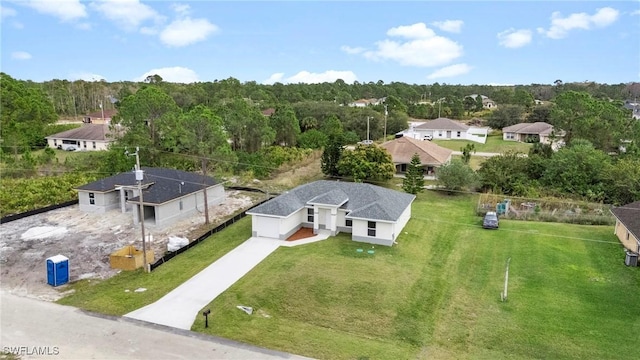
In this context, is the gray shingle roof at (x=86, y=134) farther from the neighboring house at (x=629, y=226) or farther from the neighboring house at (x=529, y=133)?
the neighboring house at (x=629, y=226)

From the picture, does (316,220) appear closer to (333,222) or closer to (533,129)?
(333,222)

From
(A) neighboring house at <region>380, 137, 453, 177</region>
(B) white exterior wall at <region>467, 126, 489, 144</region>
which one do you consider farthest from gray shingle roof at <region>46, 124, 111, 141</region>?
(B) white exterior wall at <region>467, 126, 489, 144</region>

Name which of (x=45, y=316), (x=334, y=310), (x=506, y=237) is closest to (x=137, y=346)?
(x=45, y=316)

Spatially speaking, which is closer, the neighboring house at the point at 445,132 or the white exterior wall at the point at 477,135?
the white exterior wall at the point at 477,135

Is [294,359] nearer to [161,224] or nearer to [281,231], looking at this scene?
[281,231]

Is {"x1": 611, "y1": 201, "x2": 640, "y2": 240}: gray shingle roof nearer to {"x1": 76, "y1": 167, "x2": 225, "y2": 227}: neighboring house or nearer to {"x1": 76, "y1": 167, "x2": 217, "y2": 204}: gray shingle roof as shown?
{"x1": 76, "y1": 167, "x2": 225, "y2": 227}: neighboring house

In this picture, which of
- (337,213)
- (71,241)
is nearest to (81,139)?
(71,241)

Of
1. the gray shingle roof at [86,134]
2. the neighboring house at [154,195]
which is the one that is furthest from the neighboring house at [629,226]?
the gray shingle roof at [86,134]
